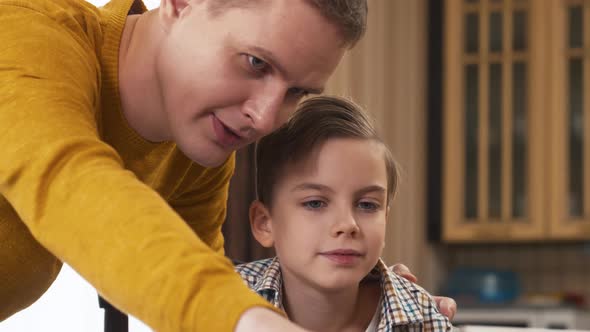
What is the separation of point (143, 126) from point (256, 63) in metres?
0.34

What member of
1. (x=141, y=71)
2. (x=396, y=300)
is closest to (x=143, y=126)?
(x=141, y=71)

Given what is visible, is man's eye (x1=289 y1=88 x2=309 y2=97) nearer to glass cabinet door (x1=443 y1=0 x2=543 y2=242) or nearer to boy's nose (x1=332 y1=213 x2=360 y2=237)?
boy's nose (x1=332 y1=213 x2=360 y2=237)

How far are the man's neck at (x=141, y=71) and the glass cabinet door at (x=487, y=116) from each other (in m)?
3.55

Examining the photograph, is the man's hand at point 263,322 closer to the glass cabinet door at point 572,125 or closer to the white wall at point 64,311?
the white wall at point 64,311

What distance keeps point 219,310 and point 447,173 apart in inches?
162

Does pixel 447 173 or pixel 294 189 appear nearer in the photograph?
pixel 294 189

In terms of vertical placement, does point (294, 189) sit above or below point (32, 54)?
below

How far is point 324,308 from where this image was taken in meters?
1.29

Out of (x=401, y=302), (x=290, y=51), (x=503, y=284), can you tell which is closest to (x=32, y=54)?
(x=290, y=51)

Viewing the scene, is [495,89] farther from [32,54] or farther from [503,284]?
[32,54]

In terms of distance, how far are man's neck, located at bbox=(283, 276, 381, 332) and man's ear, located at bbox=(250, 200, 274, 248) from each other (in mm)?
76

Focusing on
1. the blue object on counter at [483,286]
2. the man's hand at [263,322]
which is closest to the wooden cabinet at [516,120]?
the blue object on counter at [483,286]

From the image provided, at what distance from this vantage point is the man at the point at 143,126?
605 millimetres

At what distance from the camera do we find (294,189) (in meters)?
1.29
